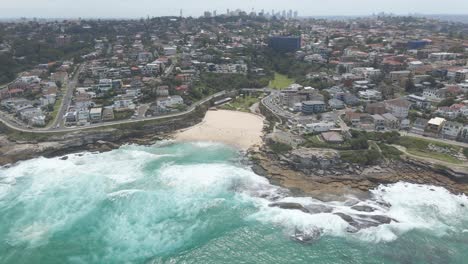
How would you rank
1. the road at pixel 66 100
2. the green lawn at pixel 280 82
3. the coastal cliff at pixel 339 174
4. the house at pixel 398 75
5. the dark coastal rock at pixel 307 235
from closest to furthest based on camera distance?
the dark coastal rock at pixel 307 235
the coastal cliff at pixel 339 174
the road at pixel 66 100
the house at pixel 398 75
the green lawn at pixel 280 82

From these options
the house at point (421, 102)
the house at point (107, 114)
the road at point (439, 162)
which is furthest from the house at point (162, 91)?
the house at point (421, 102)

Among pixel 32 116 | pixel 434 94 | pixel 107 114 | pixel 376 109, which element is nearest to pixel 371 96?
pixel 376 109

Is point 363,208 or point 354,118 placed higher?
point 354,118

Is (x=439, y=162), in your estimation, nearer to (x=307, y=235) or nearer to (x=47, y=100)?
(x=307, y=235)

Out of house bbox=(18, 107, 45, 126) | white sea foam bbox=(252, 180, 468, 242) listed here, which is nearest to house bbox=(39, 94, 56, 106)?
house bbox=(18, 107, 45, 126)

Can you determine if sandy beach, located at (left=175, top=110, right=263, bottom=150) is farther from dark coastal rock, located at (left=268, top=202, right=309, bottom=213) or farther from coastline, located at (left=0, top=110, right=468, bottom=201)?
dark coastal rock, located at (left=268, top=202, right=309, bottom=213)

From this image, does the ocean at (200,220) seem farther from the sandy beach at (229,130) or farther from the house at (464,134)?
the house at (464,134)
